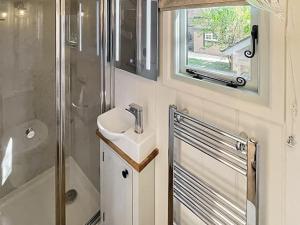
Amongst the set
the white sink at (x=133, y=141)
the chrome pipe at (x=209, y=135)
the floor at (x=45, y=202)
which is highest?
the chrome pipe at (x=209, y=135)

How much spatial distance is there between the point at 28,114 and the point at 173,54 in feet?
A: 4.80

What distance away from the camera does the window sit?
1.28m

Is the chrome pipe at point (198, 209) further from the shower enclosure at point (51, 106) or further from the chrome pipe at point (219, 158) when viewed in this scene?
the shower enclosure at point (51, 106)

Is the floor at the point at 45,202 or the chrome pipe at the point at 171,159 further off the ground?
the chrome pipe at the point at 171,159

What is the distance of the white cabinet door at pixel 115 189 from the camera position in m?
2.03

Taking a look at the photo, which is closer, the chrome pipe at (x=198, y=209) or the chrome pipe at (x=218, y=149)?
the chrome pipe at (x=218, y=149)

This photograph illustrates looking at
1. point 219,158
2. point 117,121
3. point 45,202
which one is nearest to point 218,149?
point 219,158

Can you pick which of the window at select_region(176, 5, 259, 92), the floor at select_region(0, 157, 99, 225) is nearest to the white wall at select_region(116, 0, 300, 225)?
the window at select_region(176, 5, 259, 92)

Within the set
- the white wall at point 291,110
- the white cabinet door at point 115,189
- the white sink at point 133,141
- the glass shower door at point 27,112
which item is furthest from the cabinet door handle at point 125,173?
the white wall at point 291,110

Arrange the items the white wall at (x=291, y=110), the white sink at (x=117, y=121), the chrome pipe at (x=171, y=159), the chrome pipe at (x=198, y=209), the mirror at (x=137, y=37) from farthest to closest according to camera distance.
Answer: the white sink at (x=117, y=121)
the mirror at (x=137, y=37)
the chrome pipe at (x=171, y=159)
the chrome pipe at (x=198, y=209)
the white wall at (x=291, y=110)

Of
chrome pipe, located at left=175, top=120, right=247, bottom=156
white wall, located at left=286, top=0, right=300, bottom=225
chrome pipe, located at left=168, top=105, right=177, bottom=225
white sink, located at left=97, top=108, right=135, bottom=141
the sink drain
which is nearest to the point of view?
white wall, located at left=286, top=0, right=300, bottom=225

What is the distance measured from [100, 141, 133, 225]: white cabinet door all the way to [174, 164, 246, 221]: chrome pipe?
45 centimetres

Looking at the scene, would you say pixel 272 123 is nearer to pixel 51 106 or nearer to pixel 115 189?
pixel 115 189

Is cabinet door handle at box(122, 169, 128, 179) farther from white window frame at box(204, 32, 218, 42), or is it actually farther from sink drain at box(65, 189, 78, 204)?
white window frame at box(204, 32, 218, 42)
